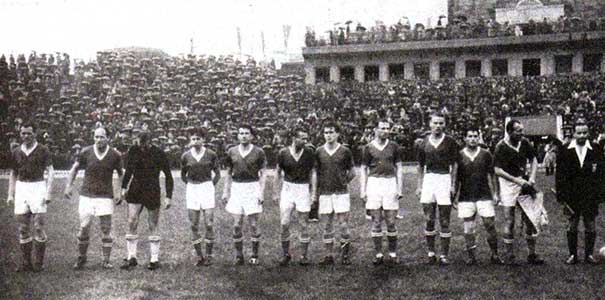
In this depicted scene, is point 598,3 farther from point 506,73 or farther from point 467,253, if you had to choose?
point 467,253

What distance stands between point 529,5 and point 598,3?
4048mm

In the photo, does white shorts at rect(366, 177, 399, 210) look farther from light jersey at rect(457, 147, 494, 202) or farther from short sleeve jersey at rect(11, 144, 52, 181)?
short sleeve jersey at rect(11, 144, 52, 181)

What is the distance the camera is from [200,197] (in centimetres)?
1017

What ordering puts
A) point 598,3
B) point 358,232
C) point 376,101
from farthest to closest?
point 598,3 < point 376,101 < point 358,232

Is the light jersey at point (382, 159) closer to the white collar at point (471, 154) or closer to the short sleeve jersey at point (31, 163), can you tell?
the white collar at point (471, 154)

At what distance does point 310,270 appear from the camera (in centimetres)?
957

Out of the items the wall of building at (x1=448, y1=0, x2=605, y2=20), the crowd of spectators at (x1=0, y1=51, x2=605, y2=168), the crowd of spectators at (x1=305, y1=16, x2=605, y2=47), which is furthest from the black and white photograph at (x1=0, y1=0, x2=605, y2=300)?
the wall of building at (x1=448, y1=0, x2=605, y2=20)

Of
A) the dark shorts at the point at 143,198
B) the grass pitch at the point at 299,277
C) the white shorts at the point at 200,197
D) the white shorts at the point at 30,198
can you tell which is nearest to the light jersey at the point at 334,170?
the grass pitch at the point at 299,277

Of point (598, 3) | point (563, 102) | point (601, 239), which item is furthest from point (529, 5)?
point (601, 239)

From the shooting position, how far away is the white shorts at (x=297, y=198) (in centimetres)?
1020

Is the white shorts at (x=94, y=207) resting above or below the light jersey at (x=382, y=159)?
below

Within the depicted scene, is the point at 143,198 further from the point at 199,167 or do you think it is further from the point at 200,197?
the point at 199,167

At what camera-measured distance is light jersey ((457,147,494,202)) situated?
9.80m

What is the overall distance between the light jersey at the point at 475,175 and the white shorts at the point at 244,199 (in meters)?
3.08
